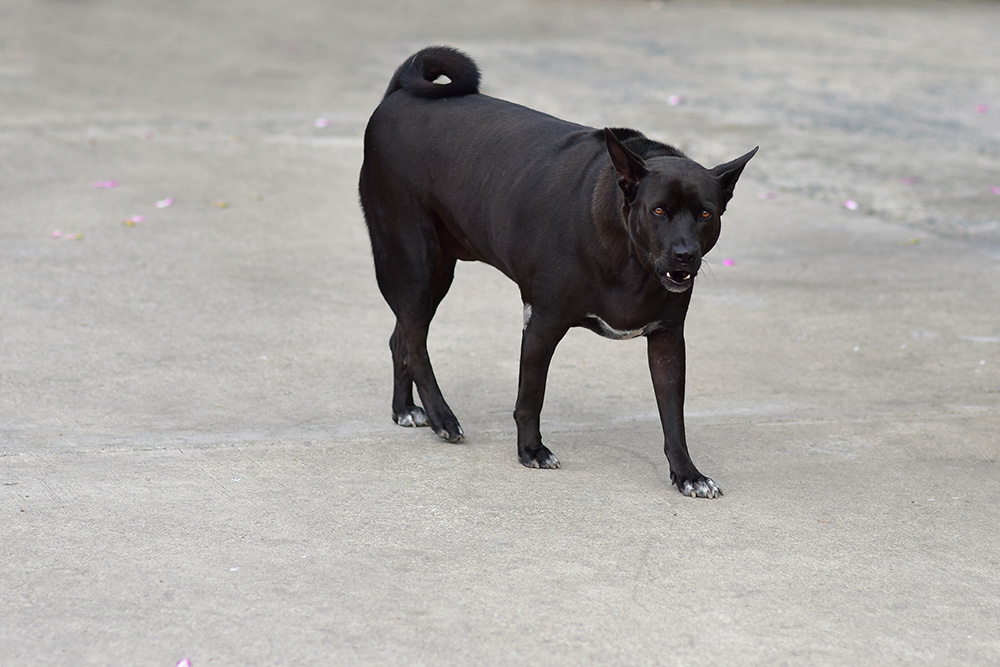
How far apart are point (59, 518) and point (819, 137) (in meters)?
7.71

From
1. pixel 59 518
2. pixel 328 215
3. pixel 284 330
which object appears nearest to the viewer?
pixel 59 518

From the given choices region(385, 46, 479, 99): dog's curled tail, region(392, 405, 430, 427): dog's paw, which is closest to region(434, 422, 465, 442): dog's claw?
region(392, 405, 430, 427): dog's paw

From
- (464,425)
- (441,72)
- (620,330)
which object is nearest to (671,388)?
(620,330)

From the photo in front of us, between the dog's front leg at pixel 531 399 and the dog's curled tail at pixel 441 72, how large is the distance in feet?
3.25

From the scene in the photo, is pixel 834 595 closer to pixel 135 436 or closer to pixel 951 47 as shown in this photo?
pixel 135 436

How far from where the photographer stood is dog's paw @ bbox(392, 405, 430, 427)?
4.94 m

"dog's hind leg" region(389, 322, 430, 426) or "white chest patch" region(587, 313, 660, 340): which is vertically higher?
"white chest patch" region(587, 313, 660, 340)

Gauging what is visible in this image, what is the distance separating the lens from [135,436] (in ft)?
15.3

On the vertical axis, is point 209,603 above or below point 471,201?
below

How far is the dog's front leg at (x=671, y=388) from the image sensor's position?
4.37 meters

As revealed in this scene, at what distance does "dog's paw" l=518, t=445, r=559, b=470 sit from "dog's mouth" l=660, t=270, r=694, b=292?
86cm

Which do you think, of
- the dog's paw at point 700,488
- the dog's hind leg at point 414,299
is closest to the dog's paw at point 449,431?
the dog's hind leg at point 414,299

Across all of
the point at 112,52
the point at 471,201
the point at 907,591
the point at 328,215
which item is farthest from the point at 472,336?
the point at 112,52

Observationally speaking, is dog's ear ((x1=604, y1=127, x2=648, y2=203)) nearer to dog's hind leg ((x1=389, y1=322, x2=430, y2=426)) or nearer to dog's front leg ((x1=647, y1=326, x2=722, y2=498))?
dog's front leg ((x1=647, y1=326, x2=722, y2=498))
